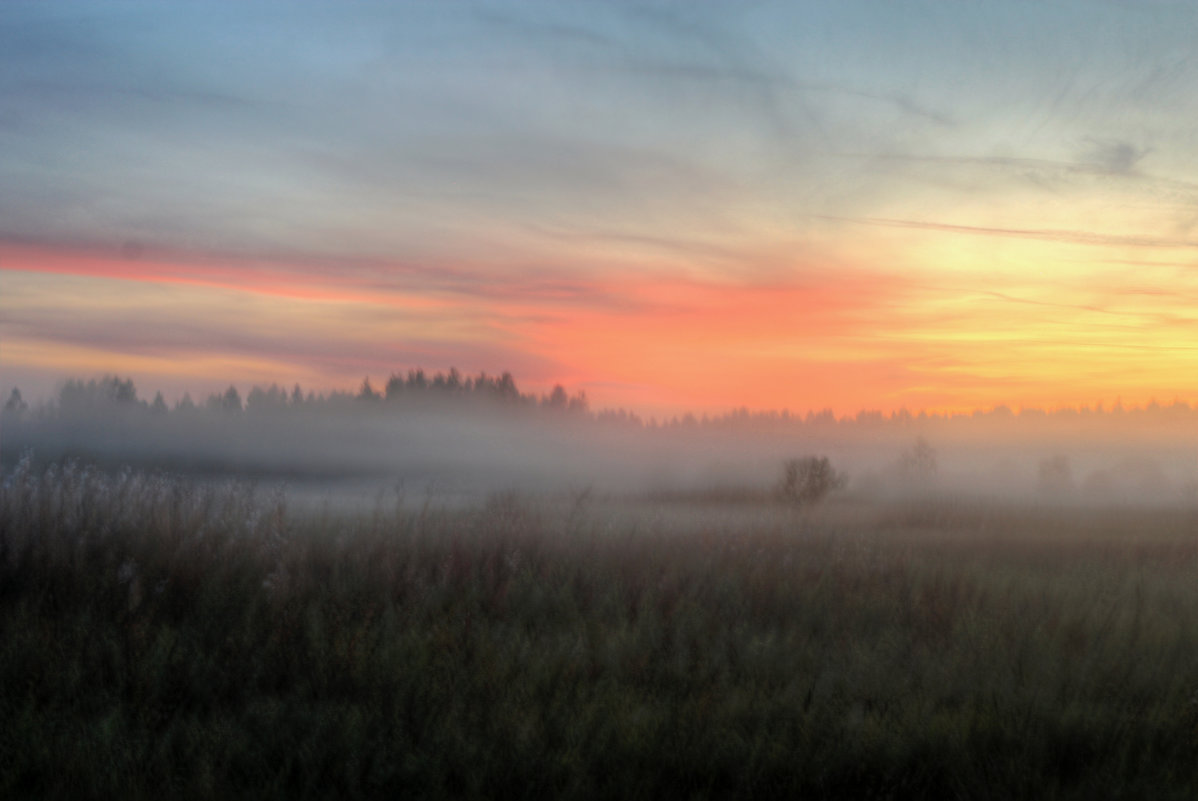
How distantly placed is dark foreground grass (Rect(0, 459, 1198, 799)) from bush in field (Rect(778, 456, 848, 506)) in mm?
17673

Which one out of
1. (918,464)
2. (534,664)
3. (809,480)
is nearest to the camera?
(534,664)

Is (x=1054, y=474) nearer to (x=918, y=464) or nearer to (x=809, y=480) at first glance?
(x=918, y=464)

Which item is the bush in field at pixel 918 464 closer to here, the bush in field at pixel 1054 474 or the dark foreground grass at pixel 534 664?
the bush in field at pixel 1054 474

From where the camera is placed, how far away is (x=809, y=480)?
29453 millimetres

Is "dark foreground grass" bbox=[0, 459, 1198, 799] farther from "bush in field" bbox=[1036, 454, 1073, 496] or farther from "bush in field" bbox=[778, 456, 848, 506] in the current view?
"bush in field" bbox=[1036, 454, 1073, 496]

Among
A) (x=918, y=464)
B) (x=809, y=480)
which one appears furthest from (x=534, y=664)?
(x=918, y=464)

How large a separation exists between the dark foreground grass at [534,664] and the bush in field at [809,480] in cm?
1767

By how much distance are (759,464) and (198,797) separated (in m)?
55.9

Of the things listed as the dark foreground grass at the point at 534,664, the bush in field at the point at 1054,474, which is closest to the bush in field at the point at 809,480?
the dark foreground grass at the point at 534,664

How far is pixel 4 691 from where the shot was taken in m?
5.81

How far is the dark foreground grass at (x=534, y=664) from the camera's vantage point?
16.4 ft

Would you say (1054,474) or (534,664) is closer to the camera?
(534,664)

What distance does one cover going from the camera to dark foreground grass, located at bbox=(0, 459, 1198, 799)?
5.00m

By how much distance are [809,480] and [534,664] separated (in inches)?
960
